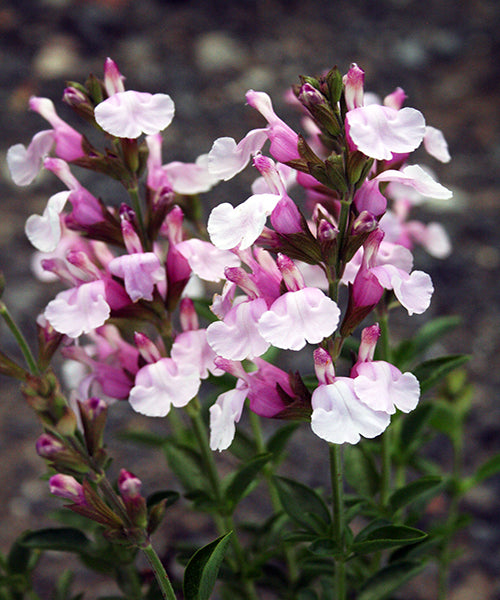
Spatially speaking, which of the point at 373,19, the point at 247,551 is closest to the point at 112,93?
the point at 247,551

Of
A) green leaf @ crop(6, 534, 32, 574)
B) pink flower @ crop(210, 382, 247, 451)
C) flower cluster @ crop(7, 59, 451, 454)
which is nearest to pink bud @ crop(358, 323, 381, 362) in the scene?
flower cluster @ crop(7, 59, 451, 454)

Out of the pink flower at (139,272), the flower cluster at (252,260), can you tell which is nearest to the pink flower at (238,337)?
the flower cluster at (252,260)

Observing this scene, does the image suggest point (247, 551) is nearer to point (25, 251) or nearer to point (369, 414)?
point (369, 414)

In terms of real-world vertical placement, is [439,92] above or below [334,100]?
below

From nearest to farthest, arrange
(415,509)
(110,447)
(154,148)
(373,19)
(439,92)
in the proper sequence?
(154,148) < (415,509) < (110,447) < (439,92) < (373,19)

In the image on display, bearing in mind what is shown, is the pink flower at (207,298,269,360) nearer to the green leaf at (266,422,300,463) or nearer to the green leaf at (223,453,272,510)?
the green leaf at (223,453,272,510)

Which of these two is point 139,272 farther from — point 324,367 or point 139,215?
point 324,367

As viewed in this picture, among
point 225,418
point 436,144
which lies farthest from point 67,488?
point 436,144

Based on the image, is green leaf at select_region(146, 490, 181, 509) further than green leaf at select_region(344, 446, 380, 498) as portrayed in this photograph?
No
